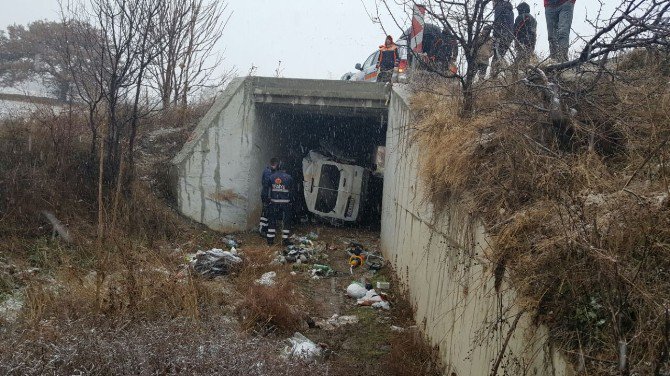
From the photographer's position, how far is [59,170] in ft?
34.0

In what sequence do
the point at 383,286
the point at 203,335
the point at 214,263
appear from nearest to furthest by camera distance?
1. the point at 203,335
2. the point at 214,263
3. the point at 383,286

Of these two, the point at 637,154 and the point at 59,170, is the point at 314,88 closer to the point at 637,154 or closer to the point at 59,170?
the point at 59,170

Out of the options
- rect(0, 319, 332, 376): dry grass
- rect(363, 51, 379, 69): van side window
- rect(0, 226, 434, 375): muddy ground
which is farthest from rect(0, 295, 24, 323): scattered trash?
rect(363, 51, 379, 69): van side window

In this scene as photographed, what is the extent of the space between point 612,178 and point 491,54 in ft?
14.8

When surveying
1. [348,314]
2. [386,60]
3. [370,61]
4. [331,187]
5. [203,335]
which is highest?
[370,61]

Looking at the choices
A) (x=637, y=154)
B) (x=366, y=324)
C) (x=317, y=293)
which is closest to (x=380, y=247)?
(x=317, y=293)

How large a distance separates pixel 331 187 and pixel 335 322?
7.74 meters

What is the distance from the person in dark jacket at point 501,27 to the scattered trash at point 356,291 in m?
3.91

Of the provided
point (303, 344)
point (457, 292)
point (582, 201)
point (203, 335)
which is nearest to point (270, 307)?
point (303, 344)

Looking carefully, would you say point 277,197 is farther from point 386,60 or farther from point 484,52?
point 484,52

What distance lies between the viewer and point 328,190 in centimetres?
1470

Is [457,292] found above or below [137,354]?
above

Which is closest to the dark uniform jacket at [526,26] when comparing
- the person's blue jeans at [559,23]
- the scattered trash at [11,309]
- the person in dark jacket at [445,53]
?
the person's blue jeans at [559,23]

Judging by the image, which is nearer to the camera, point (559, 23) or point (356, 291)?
point (559, 23)
